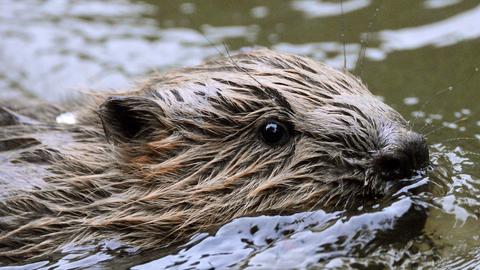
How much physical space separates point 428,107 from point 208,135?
2.24 meters

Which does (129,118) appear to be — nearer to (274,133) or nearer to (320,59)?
(274,133)

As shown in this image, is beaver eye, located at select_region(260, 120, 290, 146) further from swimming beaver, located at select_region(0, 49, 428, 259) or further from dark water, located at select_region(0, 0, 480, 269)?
dark water, located at select_region(0, 0, 480, 269)

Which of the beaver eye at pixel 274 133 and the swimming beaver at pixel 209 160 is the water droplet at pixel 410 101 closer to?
the swimming beaver at pixel 209 160

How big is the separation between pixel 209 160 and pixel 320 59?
2903 mm

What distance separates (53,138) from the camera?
472cm

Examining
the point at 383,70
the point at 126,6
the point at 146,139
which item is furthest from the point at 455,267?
the point at 126,6

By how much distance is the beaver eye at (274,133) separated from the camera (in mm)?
4289

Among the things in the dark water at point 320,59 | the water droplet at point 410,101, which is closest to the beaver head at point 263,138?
the dark water at point 320,59

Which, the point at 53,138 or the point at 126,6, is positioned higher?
the point at 126,6

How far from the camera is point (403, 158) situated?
13.4 ft

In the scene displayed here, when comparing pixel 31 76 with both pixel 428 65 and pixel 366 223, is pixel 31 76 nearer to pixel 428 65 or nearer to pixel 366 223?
pixel 428 65

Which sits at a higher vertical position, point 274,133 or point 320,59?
point 320,59

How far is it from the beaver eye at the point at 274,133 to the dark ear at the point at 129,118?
51 centimetres

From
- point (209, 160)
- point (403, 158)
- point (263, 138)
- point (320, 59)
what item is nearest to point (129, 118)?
point (209, 160)
